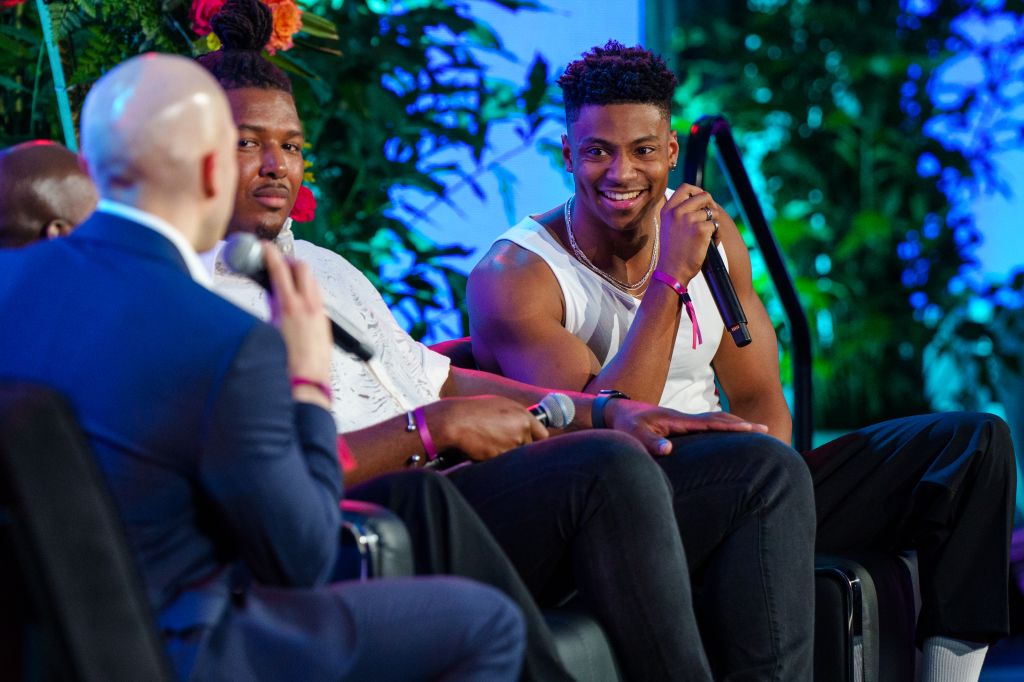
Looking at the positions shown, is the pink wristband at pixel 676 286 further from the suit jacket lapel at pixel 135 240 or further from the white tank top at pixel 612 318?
the suit jacket lapel at pixel 135 240

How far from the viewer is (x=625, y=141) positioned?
236cm

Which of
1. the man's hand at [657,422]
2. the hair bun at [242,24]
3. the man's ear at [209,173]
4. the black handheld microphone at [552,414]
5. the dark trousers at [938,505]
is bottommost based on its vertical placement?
the dark trousers at [938,505]

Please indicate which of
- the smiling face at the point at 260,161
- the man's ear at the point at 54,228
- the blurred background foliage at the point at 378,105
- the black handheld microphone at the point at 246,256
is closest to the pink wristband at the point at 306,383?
the black handheld microphone at the point at 246,256

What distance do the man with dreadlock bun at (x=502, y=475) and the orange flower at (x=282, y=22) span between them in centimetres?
13

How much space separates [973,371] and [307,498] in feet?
13.7

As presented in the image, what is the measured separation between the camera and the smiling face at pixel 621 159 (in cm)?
236

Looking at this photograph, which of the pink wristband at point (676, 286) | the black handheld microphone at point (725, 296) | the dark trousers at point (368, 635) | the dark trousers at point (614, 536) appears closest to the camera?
the dark trousers at point (368, 635)

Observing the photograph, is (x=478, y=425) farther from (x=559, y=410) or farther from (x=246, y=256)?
(x=246, y=256)

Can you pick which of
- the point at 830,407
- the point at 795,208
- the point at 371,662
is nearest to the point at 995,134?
the point at 795,208

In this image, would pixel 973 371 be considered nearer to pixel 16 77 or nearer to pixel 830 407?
pixel 830 407

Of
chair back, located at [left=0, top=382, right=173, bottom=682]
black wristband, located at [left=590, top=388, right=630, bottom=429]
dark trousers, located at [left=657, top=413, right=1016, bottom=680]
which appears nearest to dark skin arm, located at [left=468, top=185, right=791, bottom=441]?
black wristband, located at [left=590, top=388, right=630, bottom=429]

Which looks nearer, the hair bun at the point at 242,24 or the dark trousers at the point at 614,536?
the dark trousers at the point at 614,536

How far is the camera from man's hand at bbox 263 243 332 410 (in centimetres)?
123

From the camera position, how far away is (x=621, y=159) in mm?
2350
